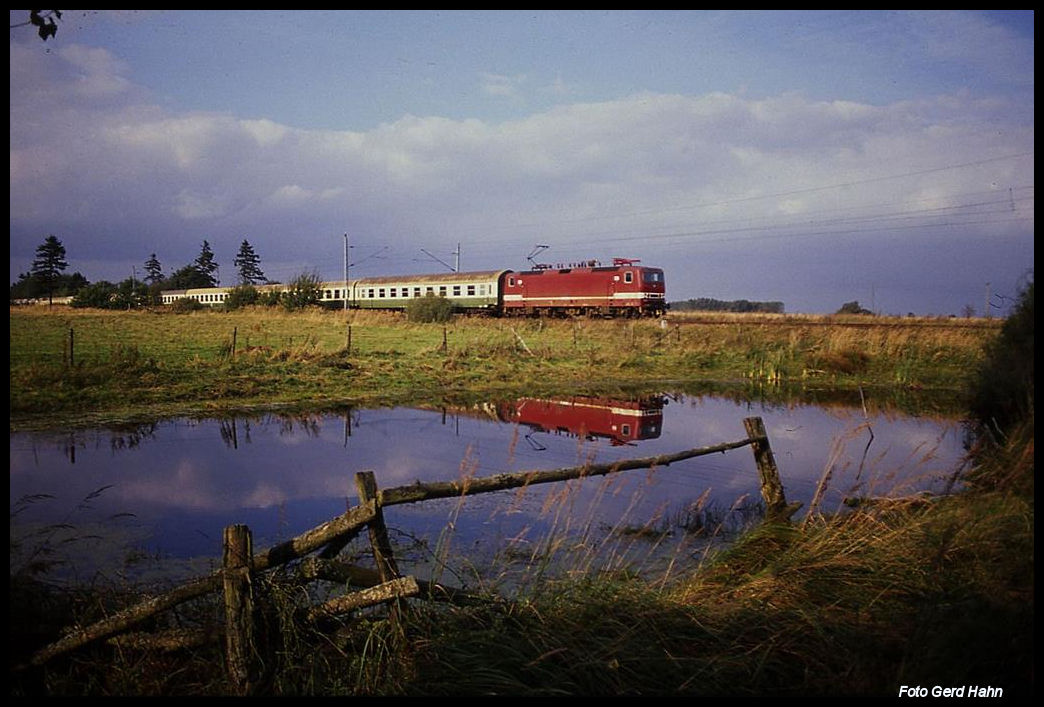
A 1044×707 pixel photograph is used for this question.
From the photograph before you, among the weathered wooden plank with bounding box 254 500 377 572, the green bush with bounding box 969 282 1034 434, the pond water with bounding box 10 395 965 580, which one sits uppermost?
the green bush with bounding box 969 282 1034 434

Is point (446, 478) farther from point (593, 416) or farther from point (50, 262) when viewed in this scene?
point (50, 262)

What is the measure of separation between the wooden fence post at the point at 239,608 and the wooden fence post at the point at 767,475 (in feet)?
14.0

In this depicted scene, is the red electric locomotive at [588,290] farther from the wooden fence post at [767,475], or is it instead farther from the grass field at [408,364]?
the wooden fence post at [767,475]

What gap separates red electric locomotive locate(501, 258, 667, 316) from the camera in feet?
126

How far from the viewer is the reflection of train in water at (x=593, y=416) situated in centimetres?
1190

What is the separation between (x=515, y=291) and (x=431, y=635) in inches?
1585

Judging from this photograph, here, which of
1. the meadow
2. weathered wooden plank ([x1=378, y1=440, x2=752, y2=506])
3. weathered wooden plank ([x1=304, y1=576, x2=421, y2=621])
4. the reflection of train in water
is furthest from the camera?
the reflection of train in water

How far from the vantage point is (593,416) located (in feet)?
44.5

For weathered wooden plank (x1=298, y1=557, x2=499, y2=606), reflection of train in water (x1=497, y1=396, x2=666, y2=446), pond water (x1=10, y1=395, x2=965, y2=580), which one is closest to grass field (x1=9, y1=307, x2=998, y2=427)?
reflection of train in water (x1=497, y1=396, x2=666, y2=446)

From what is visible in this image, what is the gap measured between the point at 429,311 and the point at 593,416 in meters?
26.4

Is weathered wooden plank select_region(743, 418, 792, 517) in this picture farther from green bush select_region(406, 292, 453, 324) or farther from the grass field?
green bush select_region(406, 292, 453, 324)

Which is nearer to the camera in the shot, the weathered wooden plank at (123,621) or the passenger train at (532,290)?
the weathered wooden plank at (123,621)

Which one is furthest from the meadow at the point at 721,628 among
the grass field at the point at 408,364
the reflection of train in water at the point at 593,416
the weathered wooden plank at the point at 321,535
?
the grass field at the point at 408,364
